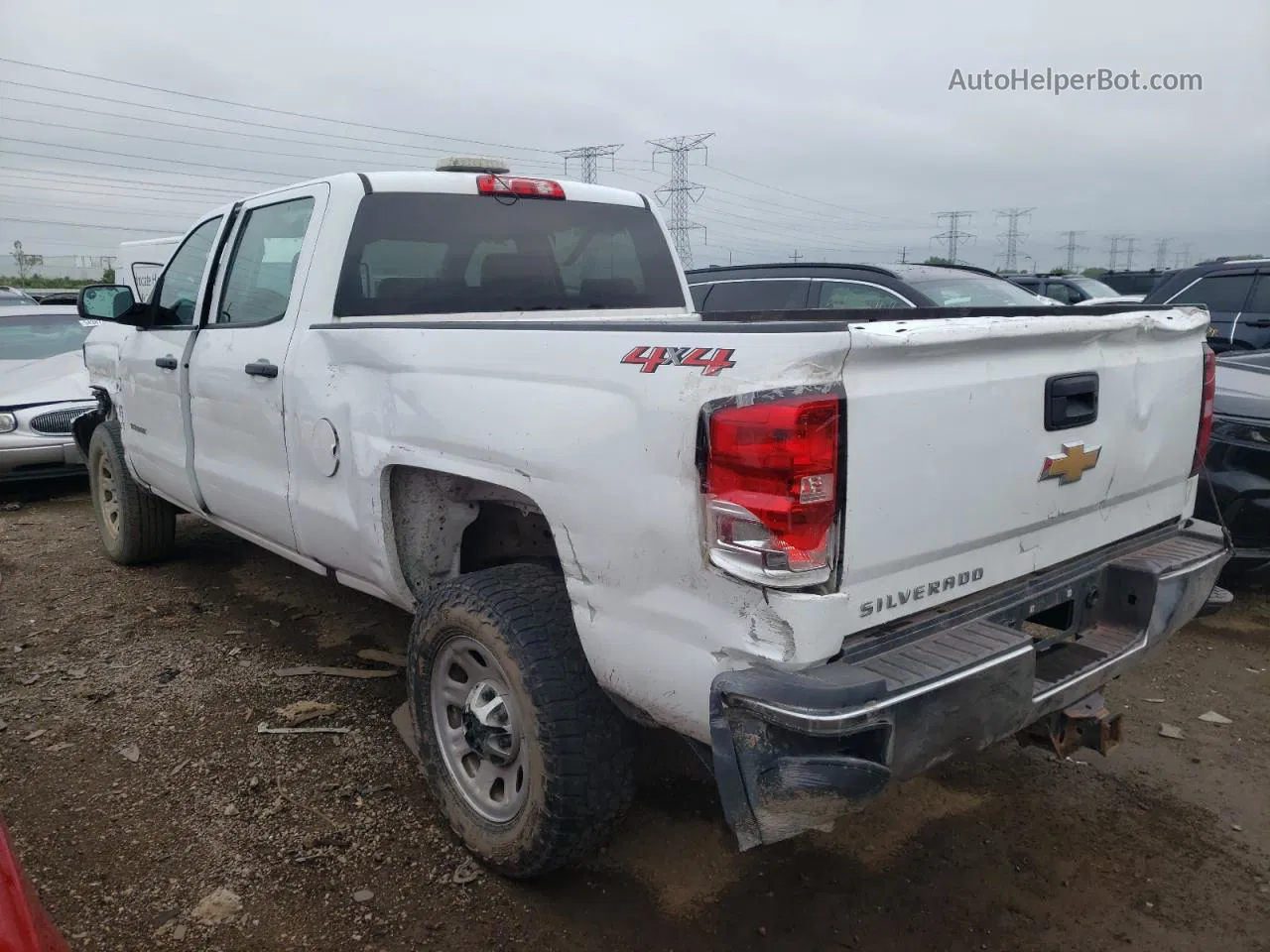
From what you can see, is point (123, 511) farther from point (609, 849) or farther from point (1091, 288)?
point (1091, 288)

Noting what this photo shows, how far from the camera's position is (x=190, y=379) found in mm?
4215

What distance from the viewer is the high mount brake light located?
152 inches

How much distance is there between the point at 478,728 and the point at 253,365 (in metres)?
1.72

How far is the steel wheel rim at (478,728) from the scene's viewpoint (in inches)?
106

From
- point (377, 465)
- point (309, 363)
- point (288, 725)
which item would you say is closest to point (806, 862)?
point (377, 465)

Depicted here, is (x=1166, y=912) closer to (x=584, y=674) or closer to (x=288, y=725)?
(x=584, y=674)

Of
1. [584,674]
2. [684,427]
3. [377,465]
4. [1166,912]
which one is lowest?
[1166,912]

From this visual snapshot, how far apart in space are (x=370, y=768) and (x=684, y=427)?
205cm

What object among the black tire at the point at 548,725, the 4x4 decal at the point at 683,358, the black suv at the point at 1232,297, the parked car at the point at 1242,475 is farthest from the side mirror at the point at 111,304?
the black suv at the point at 1232,297

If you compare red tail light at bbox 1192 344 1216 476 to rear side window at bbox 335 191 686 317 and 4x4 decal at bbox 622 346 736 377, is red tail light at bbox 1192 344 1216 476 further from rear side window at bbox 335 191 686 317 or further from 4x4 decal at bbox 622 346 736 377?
rear side window at bbox 335 191 686 317

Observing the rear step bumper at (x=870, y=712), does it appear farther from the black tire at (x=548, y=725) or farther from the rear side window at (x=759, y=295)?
the rear side window at (x=759, y=295)

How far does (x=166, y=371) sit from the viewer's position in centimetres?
447

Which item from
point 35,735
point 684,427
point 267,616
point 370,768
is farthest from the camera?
point 267,616

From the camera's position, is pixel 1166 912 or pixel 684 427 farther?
pixel 1166 912
